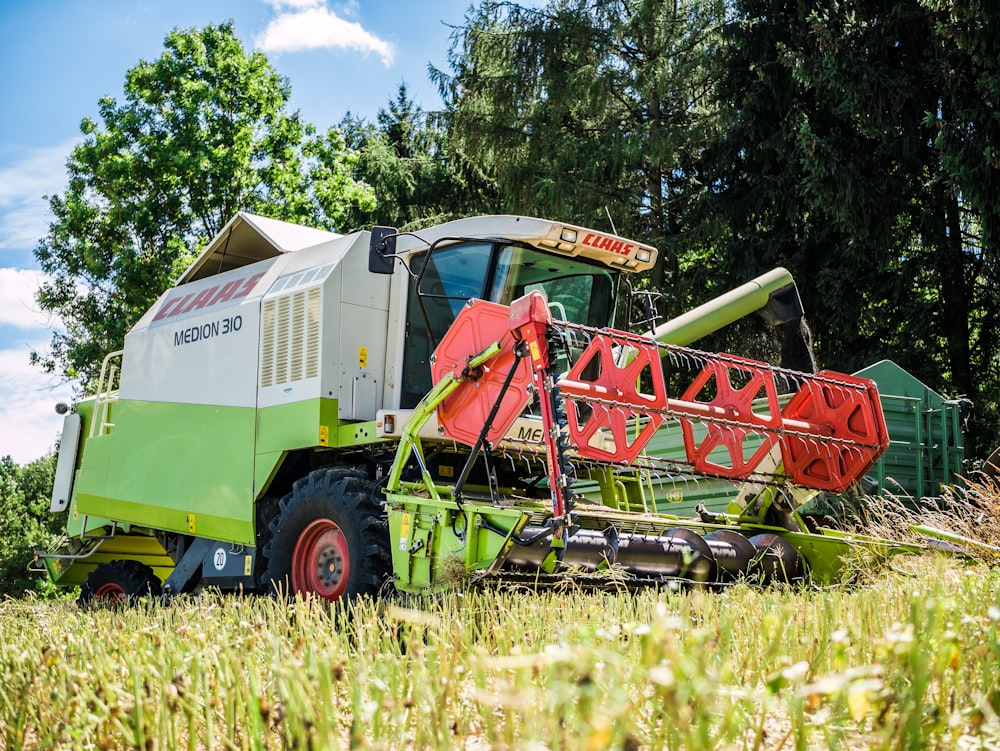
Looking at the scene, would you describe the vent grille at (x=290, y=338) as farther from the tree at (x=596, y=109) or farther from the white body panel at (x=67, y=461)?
the tree at (x=596, y=109)

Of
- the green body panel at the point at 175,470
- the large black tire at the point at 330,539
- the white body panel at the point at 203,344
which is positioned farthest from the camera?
the white body panel at the point at 203,344

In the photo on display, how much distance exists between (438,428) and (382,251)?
4.48 feet

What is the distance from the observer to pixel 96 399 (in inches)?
369

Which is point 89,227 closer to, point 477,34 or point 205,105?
point 205,105

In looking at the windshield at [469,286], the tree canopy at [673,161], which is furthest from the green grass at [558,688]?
the tree canopy at [673,161]

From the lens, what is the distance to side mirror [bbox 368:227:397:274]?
6.91 metres

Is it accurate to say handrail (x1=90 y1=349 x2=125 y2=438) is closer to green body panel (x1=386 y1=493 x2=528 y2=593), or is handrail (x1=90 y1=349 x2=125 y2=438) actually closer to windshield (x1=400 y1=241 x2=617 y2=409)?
windshield (x1=400 y1=241 x2=617 y2=409)

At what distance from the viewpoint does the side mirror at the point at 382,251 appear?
6914mm

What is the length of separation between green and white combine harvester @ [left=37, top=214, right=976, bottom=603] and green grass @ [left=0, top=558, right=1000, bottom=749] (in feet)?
5.55

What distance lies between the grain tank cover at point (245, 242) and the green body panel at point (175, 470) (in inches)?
49.4

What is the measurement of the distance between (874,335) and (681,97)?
5.38m

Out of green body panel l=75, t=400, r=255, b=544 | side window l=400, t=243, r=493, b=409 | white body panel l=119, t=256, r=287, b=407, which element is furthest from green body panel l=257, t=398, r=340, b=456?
side window l=400, t=243, r=493, b=409

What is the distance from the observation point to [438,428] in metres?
6.36

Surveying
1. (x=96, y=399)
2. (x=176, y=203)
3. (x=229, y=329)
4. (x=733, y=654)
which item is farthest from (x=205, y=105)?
(x=733, y=654)
